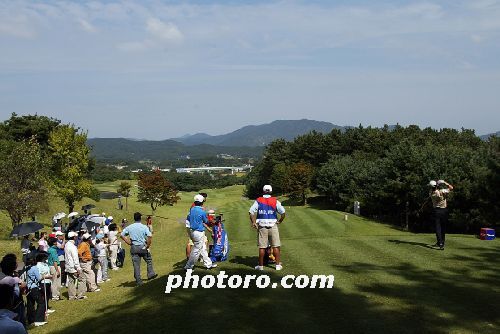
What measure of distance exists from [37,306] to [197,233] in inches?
200

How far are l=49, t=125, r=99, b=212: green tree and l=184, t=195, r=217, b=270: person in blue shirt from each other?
34.4 m

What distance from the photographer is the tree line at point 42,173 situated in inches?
1372

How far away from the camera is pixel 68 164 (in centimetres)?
4541

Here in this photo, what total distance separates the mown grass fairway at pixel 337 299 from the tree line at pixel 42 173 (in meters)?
21.4

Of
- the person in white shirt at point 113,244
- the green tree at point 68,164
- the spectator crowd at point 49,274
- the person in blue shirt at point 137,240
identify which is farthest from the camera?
the green tree at point 68,164

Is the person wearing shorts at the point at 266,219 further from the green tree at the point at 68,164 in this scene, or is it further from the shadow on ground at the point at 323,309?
the green tree at the point at 68,164

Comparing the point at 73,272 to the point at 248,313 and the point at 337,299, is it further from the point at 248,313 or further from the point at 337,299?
the point at 337,299

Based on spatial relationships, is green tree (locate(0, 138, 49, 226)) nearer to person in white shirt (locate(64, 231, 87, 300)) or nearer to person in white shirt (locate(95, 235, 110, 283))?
person in white shirt (locate(95, 235, 110, 283))

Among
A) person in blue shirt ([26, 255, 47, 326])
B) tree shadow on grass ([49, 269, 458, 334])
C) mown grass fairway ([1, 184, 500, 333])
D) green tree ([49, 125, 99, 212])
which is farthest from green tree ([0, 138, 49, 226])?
tree shadow on grass ([49, 269, 458, 334])

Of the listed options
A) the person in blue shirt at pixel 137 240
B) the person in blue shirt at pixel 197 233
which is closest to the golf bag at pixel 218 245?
the person in blue shirt at pixel 197 233

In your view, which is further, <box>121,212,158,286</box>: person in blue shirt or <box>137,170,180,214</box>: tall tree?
<box>137,170,180,214</box>: tall tree

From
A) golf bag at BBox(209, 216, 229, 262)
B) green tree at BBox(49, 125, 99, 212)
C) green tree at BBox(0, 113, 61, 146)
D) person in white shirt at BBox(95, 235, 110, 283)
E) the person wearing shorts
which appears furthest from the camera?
green tree at BBox(0, 113, 61, 146)

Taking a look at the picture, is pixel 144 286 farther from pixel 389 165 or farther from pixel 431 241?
pixel 389 165

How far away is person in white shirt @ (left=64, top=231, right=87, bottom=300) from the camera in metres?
15.1
